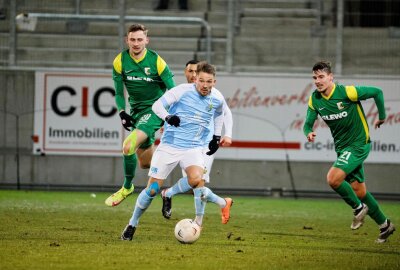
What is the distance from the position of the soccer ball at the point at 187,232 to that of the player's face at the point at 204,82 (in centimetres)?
154

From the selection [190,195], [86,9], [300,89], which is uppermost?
[86,9]

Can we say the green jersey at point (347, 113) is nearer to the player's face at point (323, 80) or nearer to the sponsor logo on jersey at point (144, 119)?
the player's face at point (323, 80)

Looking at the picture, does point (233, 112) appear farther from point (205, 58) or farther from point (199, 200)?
point (199, 200)

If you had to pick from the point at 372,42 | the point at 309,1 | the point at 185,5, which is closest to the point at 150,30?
the point at 185,5

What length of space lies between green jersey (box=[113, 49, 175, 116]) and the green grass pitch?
179 centimetres

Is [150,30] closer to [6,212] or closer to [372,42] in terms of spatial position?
[372,42]

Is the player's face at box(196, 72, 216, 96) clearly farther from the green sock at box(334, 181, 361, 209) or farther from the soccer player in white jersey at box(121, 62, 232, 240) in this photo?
the green sock at box(334, 181, 361, 209)

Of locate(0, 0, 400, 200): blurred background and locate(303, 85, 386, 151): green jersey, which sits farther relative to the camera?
locate(0, 0, 400, 200): blurred background

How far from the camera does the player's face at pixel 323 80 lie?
1236 cm

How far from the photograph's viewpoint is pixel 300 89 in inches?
800

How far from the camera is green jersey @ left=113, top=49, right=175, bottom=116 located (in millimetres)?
13219

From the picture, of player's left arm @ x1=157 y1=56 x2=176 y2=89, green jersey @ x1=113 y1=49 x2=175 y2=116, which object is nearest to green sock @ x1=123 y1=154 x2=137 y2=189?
green jersey @ x1=113 y1=49 x2=175 y2=116

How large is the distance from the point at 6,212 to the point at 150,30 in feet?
24.9

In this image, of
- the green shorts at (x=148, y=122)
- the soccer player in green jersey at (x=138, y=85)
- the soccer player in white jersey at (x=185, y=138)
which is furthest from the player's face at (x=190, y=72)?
the soccer player in white jersey at (x=185, y=138)
